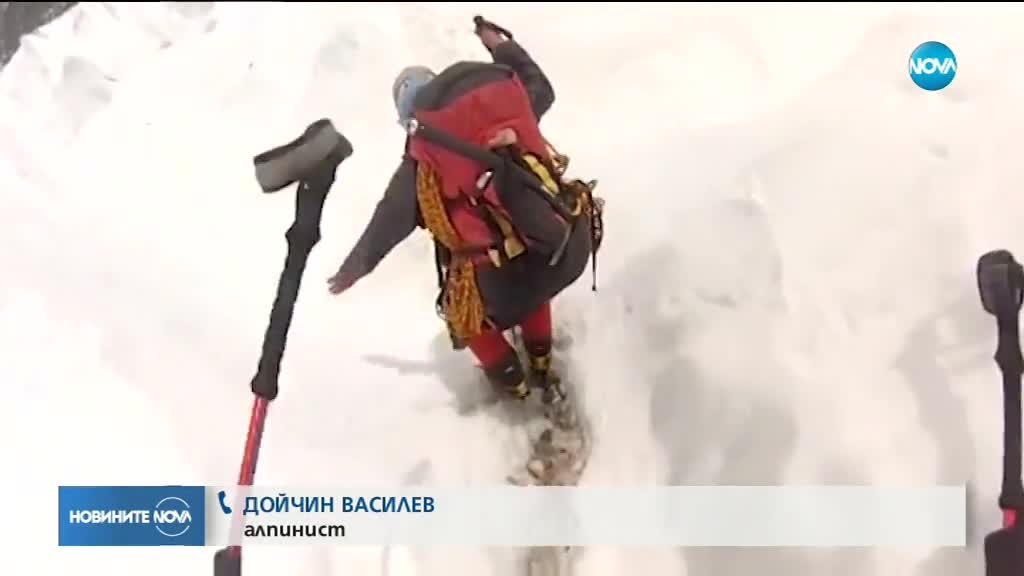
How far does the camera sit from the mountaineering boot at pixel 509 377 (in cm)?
69

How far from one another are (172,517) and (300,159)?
0.76 feet

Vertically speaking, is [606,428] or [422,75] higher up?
[422,75]

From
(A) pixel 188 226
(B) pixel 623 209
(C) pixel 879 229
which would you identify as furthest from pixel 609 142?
→ (A) pixel 188 226

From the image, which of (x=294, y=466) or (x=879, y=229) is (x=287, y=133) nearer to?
(x=294, y=466)

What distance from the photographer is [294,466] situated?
26.1 inches

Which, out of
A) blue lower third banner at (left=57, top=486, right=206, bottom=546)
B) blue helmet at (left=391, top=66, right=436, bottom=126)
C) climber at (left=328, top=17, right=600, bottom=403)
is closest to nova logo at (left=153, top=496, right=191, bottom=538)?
blue lower third banner at (left=57, top=486, right=206, bottom=546)

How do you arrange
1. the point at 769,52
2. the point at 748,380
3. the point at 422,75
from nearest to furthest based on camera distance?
the point at 422,75 < the point at 748,380 < the point at 769,52

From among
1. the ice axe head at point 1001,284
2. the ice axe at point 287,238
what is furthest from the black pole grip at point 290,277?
the ice axe head at point 1001,284

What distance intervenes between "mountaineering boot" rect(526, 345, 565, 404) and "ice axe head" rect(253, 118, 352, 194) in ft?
0.61

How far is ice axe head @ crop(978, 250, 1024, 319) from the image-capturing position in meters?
0.66

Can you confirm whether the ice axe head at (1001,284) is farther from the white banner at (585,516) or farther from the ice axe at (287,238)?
the ice axe at (287,238)

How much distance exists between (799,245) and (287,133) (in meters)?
0.38

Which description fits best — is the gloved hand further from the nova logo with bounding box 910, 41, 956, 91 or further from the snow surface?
the nova logo with bounding box 910, 41, 956, 91

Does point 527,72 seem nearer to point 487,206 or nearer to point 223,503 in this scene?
point 487,206
